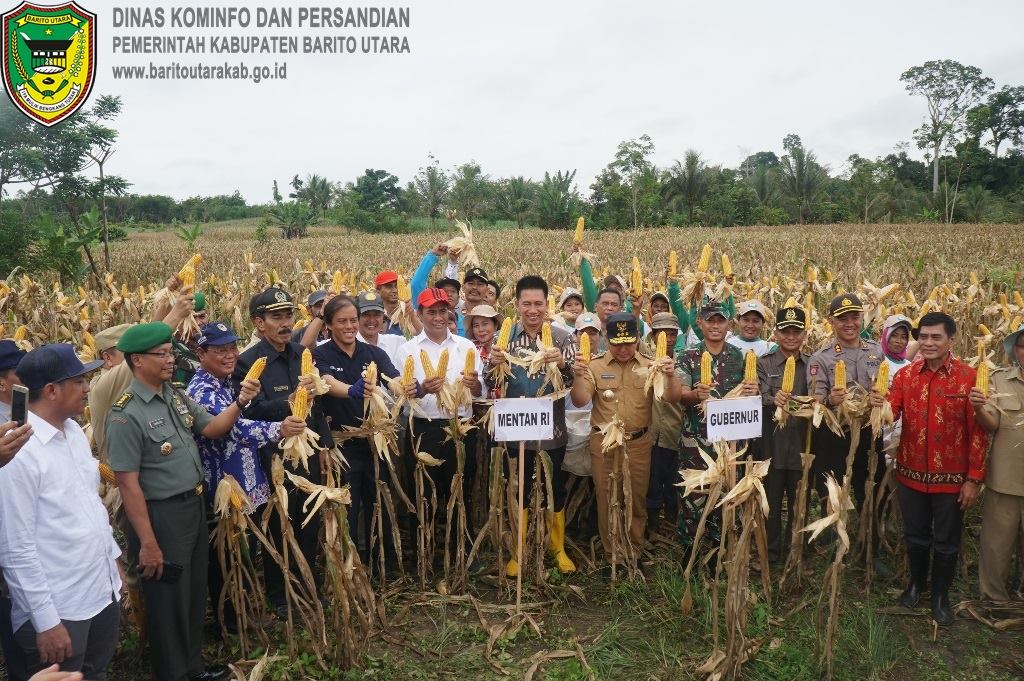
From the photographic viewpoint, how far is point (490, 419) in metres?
4.69

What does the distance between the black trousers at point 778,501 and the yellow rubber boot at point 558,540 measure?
1.51 metres

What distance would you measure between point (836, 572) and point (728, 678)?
845mm

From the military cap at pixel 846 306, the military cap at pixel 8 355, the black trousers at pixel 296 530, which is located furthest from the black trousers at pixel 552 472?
the military cap at pixel 8 355

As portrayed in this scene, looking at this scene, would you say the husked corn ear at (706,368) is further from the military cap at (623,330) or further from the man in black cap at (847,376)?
the man in black cap at (847,376)

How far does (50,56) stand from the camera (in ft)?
31.3

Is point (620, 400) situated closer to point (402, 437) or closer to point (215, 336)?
point (402, 437)

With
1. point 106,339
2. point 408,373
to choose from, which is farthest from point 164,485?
point 408,373

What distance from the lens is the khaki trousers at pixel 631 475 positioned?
4.75 m

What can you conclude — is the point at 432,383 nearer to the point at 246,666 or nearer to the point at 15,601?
the point at 246,666

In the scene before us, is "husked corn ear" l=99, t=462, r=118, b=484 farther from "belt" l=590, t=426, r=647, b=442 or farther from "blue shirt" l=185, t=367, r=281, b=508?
"belt" l=590, t=426, r=647, b=442

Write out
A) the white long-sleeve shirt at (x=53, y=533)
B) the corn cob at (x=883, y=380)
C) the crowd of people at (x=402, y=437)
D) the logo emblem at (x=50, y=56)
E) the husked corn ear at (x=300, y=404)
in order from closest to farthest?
the white long-sleeve shirt at (x=53, y=533)
the crowd of people at (x=402, y=437)
the husked corn ear at (x=300, y=404)
the corn cob at (x=883, y=380)
the logo emblem at (x=50, y=56)

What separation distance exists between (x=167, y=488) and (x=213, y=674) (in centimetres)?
124

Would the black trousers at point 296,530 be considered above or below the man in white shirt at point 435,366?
below

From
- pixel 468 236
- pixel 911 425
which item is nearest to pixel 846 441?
pixel 911 425
